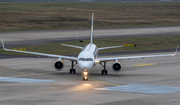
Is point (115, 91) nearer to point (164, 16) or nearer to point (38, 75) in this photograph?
point (38, 75)

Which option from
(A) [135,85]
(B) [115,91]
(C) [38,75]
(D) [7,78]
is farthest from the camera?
(C) [38,75]

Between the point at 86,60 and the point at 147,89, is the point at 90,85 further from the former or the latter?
the point at 147,89

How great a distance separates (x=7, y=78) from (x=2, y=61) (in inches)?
614

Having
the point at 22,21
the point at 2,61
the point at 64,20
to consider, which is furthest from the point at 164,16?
the point at 2,61

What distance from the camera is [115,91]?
3462 centimetres

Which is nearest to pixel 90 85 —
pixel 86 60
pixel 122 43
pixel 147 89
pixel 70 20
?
pixel 86 60

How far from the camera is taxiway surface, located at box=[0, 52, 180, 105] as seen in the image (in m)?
30.5

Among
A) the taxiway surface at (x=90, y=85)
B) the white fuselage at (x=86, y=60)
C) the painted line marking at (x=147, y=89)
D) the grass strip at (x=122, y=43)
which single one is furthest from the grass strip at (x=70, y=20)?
the painted line marking at (x=147, y=89)

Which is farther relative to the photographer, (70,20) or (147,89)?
(70,20)

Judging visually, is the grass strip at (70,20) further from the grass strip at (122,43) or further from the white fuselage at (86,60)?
the white fuselage at (86,60)

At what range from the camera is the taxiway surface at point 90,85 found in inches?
1201

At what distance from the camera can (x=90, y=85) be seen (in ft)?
124

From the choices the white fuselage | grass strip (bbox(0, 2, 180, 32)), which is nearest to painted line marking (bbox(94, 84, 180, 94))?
the white fuselage

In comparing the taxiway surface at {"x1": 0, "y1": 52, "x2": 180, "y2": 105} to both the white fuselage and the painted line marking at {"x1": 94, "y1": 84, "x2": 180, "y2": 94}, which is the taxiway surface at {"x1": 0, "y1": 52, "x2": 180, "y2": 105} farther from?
the white fuselage
